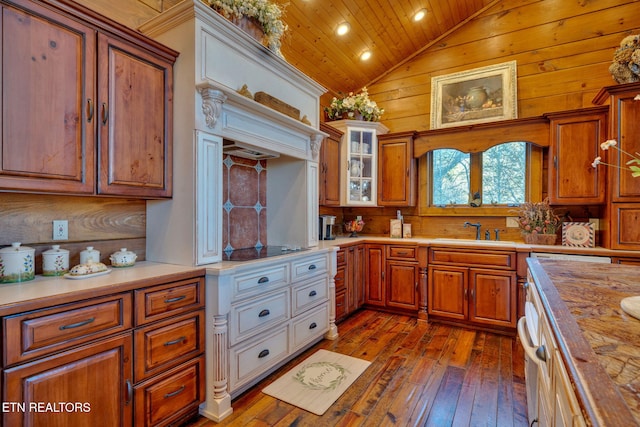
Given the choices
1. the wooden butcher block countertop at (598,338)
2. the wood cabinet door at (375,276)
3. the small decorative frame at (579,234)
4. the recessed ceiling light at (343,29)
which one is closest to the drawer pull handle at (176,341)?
the wooden butcher block countertop at (598,338)

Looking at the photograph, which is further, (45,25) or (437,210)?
(437,210)

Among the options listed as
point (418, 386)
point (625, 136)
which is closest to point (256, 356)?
point (418, 386)

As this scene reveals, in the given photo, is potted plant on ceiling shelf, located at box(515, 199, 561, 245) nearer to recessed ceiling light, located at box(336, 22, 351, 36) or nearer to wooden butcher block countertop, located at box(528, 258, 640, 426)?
wooden butcher block countertop, located at box(528, 258, 640, 426)

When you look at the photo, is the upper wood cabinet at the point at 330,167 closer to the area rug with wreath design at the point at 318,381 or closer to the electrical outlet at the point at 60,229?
the area rug with wreath design at the point at 318,381

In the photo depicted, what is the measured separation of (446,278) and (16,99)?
11.7 ft

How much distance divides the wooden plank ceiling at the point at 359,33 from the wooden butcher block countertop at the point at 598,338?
2930 millimetres

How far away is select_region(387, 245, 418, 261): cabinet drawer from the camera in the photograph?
357 centimetres

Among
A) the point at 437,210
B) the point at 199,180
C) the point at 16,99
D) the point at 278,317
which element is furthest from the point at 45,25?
the point at 437,210

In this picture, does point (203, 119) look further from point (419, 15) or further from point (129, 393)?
point (419, 15)

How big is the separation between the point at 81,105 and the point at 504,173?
398 cm

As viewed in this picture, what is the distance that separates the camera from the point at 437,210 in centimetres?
404

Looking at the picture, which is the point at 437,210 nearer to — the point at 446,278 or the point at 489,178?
the point at 489,178

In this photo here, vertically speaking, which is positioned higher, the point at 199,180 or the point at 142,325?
the point at 199,180

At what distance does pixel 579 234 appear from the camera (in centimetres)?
307
